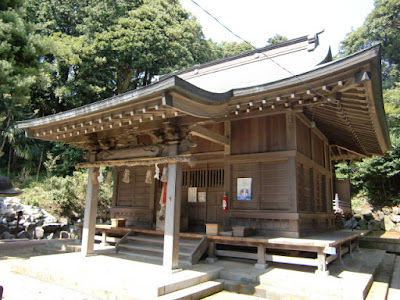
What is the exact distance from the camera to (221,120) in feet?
26.7

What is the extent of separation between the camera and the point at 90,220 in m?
7.55

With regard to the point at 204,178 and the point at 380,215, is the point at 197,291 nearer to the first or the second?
the point at 204,178

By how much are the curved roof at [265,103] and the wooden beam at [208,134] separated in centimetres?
36

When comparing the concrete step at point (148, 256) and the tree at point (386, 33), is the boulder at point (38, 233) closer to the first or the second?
the concrete step at point (148, 256)

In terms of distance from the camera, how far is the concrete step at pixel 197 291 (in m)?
4.55

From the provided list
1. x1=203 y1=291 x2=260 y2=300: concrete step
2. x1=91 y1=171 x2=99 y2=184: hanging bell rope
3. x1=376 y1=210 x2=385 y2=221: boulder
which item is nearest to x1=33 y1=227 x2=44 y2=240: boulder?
x1=91 y1=171 x2=99 y2=184: hanging bell rope

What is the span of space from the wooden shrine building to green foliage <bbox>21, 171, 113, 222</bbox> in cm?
737

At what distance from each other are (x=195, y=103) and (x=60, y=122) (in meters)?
3.77

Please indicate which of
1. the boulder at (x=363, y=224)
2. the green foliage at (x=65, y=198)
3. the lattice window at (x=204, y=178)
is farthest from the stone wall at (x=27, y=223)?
the boulder at (x=363, y=224)

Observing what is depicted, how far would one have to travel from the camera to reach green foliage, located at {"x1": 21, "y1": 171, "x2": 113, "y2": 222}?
1591 cm

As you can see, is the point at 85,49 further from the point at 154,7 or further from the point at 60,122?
the point at 60,122

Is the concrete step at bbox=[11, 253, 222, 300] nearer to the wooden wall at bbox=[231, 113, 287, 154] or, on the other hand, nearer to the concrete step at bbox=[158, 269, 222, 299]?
the concrete step at bbox=[158, 269, 222, 299]

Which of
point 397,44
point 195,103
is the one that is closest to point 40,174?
point 195,103

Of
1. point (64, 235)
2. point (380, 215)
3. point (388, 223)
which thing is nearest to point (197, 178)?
point (64, 235)
